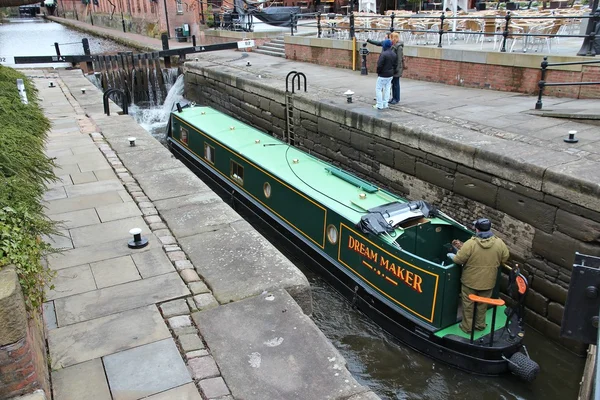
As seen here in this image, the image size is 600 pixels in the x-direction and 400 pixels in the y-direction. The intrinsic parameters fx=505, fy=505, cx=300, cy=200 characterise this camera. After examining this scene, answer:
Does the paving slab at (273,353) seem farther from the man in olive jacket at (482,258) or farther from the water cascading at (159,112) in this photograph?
the water cascading at (159,112)

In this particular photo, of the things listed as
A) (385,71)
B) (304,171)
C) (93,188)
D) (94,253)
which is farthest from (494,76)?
(94,253)

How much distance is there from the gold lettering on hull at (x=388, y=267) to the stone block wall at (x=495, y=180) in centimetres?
214

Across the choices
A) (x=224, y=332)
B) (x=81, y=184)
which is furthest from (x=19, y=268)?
(x=81, y=184)

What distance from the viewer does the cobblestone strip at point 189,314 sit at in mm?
3713

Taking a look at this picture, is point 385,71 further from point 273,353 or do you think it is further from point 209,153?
point 273,353

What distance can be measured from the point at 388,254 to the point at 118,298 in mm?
3650

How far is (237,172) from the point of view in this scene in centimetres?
1103

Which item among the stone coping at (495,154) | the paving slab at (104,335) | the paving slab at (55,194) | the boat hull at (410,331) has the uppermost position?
the stone coping at (495,154)

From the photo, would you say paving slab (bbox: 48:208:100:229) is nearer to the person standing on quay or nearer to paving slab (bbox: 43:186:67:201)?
paving slab (bbox: 43:186:67:201)

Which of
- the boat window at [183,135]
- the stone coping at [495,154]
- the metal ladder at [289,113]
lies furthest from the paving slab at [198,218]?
the metal ladder at [289,113]

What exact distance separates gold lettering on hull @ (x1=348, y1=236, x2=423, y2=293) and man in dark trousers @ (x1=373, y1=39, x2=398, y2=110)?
4.71m

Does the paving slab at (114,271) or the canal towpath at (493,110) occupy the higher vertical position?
the canal towpath at (493,110)

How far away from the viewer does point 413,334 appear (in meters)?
7.02

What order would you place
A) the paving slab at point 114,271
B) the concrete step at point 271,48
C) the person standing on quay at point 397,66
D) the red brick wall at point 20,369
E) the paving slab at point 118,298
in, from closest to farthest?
the red brick wall at point 20,369, the paving slab at point 118,298, the paving slab at point 114,271, the person standing on quay at point 397,66, the concrete step at point 271,48
